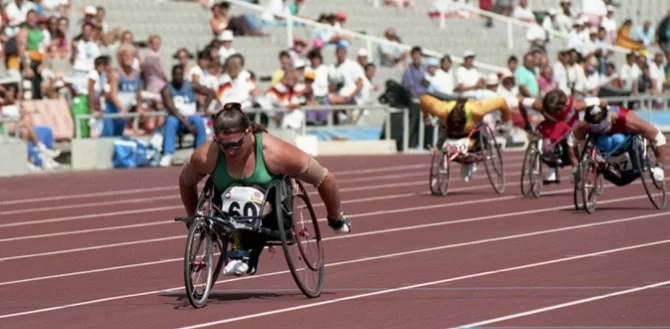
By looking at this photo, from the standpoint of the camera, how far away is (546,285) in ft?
35.4

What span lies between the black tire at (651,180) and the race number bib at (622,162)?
0.11 metres

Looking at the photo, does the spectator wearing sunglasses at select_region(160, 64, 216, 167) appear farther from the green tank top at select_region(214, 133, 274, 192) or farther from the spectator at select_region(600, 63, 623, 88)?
the green tank top at select_region(214, 133, 274, 192)

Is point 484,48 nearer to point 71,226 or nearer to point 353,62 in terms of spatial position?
point 353,62

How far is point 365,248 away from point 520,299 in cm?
393

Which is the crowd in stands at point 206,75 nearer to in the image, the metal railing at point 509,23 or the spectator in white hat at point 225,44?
the spectator in white hat at point 225,44

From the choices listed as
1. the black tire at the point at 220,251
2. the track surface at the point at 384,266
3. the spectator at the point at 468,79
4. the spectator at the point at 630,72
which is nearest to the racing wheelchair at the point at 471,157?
the track surface at the point at 384,266

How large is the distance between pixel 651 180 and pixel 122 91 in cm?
1057

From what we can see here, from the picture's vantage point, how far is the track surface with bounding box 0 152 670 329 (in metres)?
9.59

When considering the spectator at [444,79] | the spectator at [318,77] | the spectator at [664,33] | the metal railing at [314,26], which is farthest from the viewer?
the spectator at [664,33]

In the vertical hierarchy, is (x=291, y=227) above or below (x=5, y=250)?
above

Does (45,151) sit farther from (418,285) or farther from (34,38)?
(418,285)

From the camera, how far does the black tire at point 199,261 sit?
9711mm

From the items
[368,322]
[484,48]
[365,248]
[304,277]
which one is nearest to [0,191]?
[365,248]

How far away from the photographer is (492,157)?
20109mm
